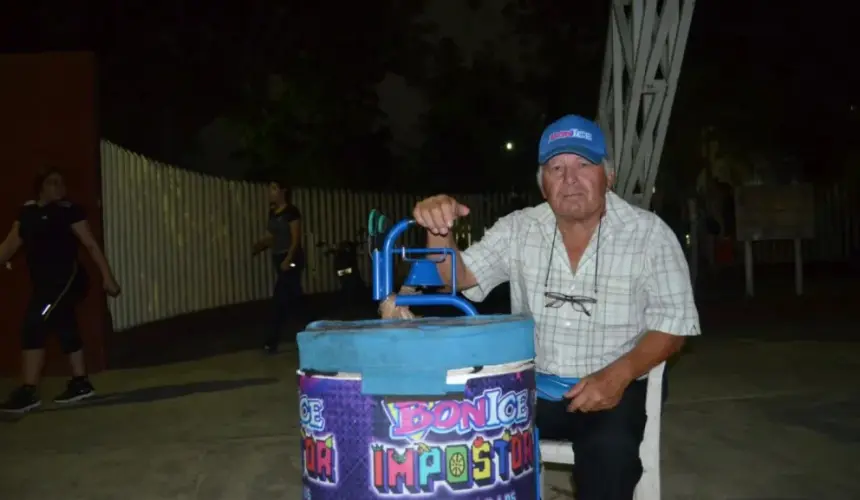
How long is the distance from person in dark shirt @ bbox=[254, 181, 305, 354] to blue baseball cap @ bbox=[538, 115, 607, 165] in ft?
20.2

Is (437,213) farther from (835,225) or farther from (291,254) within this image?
(835,225)

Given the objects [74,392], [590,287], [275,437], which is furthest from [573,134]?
[74,392]

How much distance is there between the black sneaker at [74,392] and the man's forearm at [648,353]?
504 centimetres

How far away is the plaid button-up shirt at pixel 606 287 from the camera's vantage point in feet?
8.48

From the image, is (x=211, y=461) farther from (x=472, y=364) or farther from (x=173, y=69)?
(x=173, y=69)

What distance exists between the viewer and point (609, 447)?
2.54 meters

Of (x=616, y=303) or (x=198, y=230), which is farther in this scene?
(x=198, y=230)

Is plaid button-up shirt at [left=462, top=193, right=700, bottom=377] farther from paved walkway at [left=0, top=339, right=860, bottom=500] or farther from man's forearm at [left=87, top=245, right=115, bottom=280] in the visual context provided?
man's forearm at [left=87, top=245, right=115, bottom=280]

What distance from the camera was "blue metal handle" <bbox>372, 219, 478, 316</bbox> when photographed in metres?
2.17

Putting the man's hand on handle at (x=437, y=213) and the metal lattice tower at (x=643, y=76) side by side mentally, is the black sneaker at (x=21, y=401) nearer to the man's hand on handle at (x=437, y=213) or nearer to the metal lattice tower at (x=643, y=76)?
the man's hand on handle at (x=437, y=213)

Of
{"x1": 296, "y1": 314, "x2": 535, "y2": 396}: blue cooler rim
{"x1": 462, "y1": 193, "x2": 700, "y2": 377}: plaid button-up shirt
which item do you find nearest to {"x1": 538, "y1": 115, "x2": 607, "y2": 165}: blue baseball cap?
{"x1": 462, "y1": 193, "x2": 700, "y2": 377}: plaid button-up shirt

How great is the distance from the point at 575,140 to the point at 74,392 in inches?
199

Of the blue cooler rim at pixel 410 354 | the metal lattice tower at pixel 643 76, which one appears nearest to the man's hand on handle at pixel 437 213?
the blue cooler rim at pixel 410 354

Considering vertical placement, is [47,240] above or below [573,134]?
below
